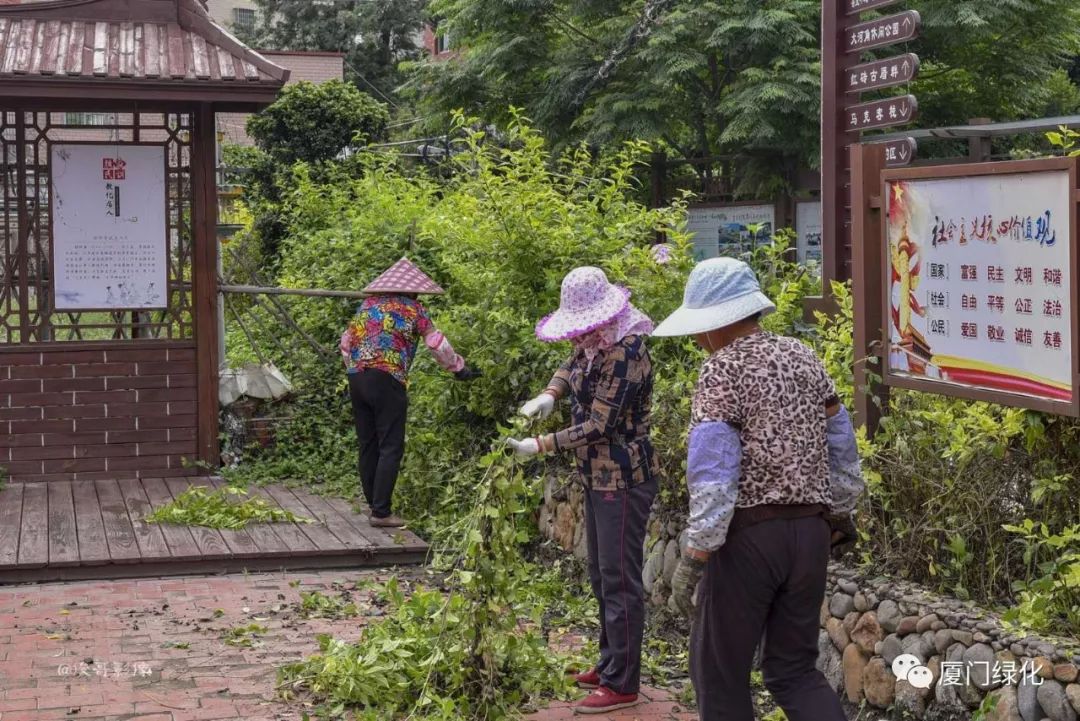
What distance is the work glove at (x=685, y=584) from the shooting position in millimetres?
6535

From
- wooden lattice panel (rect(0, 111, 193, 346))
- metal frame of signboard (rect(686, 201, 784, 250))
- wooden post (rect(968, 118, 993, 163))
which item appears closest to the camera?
wooden lattice panel (rect(0, 111, 193, 346))

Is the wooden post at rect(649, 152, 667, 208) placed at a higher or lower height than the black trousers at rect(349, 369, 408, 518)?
higher

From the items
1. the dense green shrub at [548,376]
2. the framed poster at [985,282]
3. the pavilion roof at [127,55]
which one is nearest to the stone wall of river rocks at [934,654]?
the dense green shrub at [548,376]

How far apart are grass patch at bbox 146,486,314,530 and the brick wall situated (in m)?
1.09

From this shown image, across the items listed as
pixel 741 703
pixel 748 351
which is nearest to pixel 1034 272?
pixel 748 351

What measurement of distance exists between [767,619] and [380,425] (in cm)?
484

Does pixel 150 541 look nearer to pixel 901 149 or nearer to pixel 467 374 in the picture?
pixel 467 374

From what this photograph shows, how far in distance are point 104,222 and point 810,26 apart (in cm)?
1182

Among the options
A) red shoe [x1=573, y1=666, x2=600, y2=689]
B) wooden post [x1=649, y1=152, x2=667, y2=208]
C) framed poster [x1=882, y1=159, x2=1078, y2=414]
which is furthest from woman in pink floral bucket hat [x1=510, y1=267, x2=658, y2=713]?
wooden post [x1=649, y1=152, x2=667, y2=208]

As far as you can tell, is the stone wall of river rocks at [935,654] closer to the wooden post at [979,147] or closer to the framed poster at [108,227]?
the framed poster at [108,227]

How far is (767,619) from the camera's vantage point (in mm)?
4363

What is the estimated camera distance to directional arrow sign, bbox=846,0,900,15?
303 inches

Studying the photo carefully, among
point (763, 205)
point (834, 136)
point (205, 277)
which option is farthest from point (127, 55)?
point (763, 205)

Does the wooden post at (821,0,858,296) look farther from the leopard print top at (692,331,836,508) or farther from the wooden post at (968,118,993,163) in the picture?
the wooden post at (968,118,993,163)
